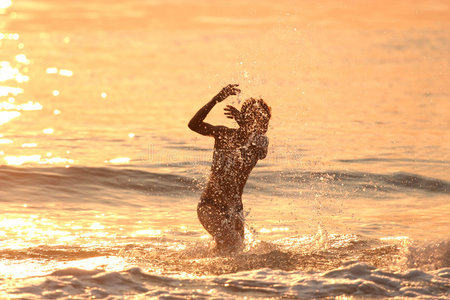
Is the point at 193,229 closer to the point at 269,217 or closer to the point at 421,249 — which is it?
the point at 269,217

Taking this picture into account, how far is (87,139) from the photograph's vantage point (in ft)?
54.6

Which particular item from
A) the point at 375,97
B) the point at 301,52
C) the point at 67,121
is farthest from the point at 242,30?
the point at 67,121

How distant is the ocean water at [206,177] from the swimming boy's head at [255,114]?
141 centimetres

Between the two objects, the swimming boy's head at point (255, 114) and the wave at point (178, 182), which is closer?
the swimming boy's head at point (255, 114)

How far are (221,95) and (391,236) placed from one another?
3.26 meters

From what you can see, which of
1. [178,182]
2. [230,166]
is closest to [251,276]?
[230,166]

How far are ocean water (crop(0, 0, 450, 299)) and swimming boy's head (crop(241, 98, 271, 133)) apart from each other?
4.63ft

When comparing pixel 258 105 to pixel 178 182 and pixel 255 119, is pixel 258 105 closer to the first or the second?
pixel 255 119

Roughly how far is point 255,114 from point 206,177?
589cm

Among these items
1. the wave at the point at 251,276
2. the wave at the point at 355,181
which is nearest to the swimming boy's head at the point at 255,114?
the wave at the point at 251,276

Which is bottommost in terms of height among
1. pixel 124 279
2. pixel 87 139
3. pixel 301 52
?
pixel 124 279

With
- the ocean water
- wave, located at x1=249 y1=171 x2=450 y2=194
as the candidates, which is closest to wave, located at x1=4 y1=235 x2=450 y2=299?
the ocean water

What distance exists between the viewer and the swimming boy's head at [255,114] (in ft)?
26.1

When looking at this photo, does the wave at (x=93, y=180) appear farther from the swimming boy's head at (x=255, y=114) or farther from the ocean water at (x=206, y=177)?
the swimming boy's head at (x=255, y=114)
